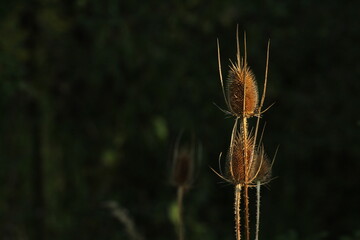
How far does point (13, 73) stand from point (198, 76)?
76.9 inches

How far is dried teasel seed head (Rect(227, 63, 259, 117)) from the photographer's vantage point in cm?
178

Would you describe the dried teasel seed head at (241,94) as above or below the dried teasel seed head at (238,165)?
above

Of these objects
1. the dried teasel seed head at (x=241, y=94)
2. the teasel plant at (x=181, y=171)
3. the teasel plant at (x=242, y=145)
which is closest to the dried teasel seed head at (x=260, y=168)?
the teasel plant at (x=242, y=145)

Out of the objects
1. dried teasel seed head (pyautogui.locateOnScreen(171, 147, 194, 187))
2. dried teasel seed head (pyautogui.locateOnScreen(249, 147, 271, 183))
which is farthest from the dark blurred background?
dried teasel seed head (pyautogui.locateOnScreen(249, 147, 271, 183))

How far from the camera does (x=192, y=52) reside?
17.5 ft

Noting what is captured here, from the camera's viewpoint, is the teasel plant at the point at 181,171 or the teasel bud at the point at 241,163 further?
the teasel plant at the point at 181,171

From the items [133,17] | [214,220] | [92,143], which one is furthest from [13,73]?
[214,220]

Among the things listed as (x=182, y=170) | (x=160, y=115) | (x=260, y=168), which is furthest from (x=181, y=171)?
(x=160, y=115)

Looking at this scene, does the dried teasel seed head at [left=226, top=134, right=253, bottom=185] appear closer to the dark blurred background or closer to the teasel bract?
the teasel bract

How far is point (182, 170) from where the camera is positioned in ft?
8.51

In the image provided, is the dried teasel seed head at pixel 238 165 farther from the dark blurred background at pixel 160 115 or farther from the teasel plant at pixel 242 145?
the dark blurred background at pixel 160 115

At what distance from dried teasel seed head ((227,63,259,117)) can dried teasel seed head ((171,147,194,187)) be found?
2.45ft

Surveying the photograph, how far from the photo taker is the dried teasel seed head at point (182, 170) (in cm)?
257

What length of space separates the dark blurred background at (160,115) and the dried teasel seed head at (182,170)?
2272mm
